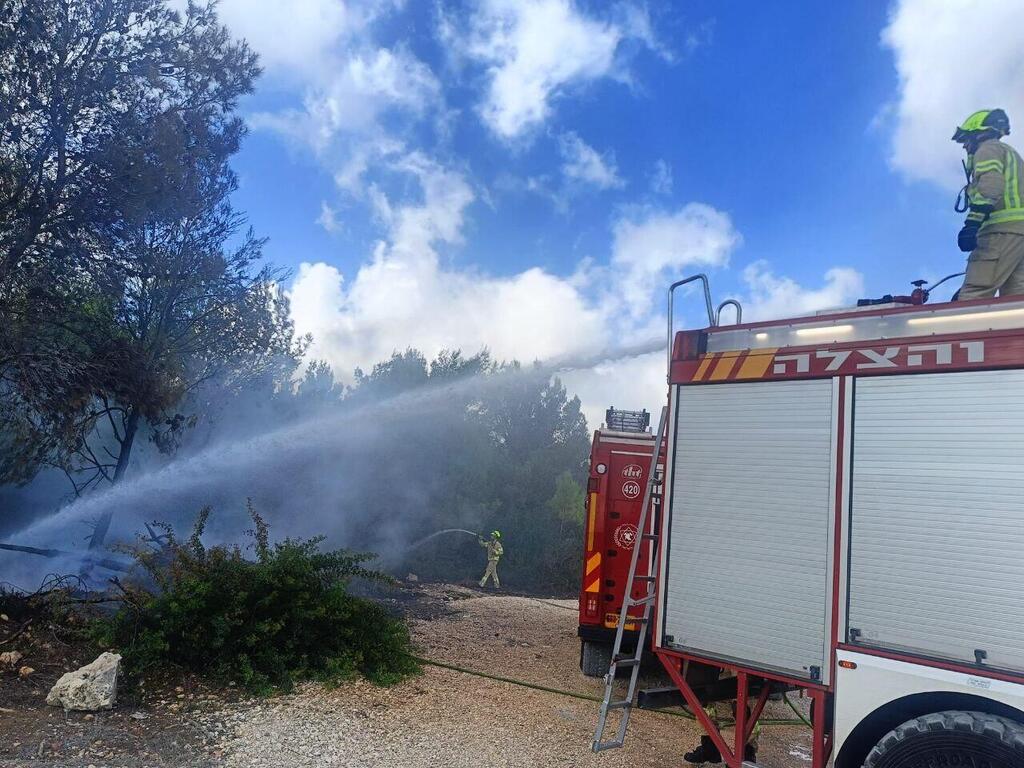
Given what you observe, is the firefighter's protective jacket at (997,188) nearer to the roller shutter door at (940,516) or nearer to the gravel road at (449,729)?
the roller shutter door at (940,516)

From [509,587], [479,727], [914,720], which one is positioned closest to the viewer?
[914,720]

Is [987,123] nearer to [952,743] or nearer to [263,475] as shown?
[952,743]

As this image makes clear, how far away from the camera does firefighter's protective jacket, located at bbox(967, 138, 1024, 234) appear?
4629 millimetres

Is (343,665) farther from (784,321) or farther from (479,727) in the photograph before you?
(784,321)

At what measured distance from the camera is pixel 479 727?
561cm

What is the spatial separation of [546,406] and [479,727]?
2357 centimetres

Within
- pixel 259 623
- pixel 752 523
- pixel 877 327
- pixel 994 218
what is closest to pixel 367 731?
pixel 259 623

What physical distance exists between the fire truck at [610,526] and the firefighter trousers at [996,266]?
3402 millimetres

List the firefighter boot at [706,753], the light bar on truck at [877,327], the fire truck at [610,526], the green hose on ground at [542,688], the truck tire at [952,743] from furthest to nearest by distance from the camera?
the fire truck at [610,526], the green hose on ground at [542,688], the firefighter boot at [706,753], the light bar on truck at [877,327], the truck tire at [952,743]

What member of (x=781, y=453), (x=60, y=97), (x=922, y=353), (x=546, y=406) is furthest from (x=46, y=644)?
(x=546, y=406)

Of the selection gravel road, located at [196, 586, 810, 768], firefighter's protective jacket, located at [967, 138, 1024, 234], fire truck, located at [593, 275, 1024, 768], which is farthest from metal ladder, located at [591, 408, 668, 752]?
firefighter's protective jacket, located at [967, 138, 1024, 234]

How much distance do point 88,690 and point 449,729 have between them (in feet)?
8.58

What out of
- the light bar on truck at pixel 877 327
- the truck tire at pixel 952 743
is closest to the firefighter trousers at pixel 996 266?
the light bar on truck at pixel 877 327

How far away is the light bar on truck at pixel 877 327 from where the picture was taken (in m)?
3.55
